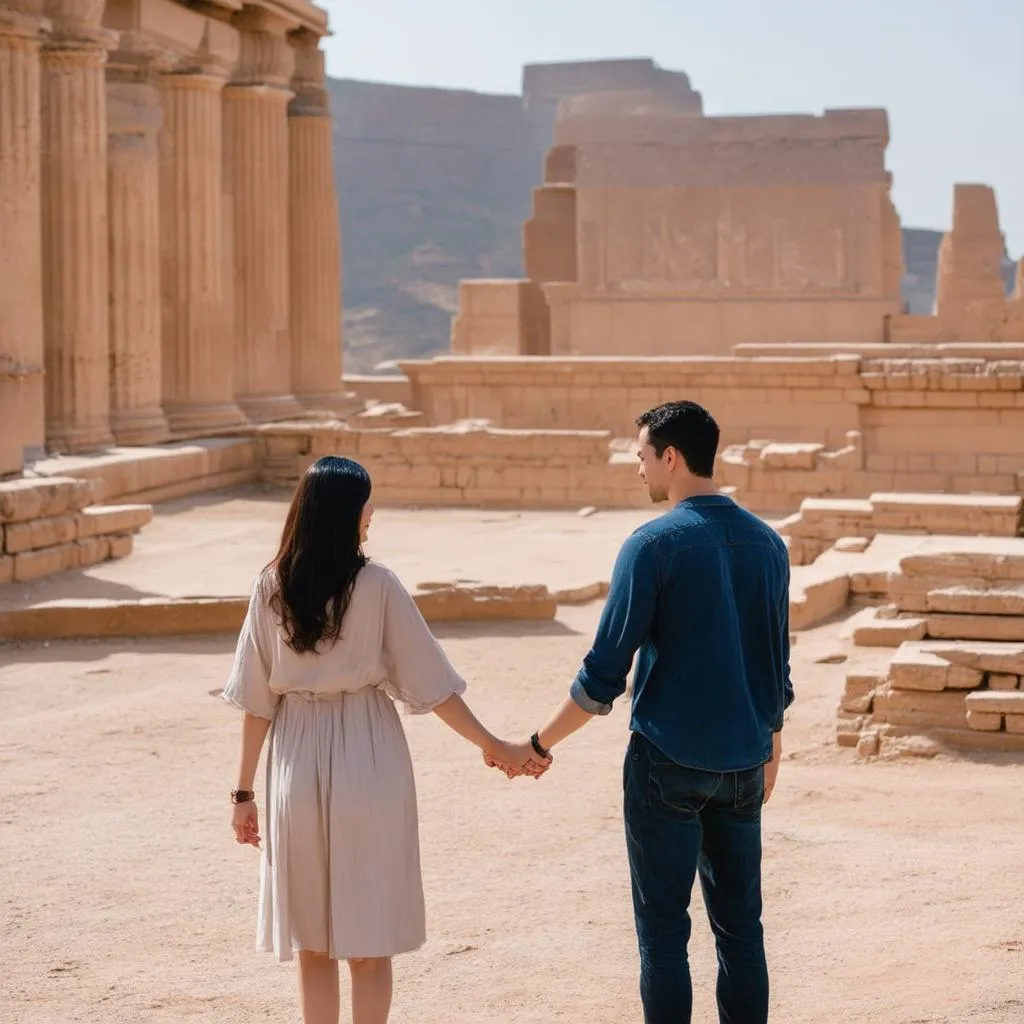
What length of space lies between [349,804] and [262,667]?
0.38m

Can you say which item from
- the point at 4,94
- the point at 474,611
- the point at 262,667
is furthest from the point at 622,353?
the point at 262,667

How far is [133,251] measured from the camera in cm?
1741

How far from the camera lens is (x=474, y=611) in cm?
1037

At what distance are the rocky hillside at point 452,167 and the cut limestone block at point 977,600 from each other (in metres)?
71.2

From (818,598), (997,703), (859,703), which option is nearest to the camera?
(997,703)

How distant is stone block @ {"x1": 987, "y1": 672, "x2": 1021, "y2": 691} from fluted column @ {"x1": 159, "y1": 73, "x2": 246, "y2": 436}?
12.3m

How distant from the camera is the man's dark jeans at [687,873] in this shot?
12.5 ft

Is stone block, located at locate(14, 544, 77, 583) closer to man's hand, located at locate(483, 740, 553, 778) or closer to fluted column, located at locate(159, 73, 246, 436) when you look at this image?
fluted column, located at locate(159, 73, 246, 436)

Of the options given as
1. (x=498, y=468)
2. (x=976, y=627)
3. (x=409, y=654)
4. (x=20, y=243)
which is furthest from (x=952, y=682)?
(x=498, y=468)

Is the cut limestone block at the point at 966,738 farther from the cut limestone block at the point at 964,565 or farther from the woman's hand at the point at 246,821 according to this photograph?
the woman's hand at the point at 246,821

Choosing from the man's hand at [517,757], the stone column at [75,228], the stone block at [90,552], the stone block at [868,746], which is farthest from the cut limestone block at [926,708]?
the stone column at [75,228]

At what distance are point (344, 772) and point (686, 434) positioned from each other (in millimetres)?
1046

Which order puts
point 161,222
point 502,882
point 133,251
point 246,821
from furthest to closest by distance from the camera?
point 161,222 → point 133,251 → point 502,882 → point 246,821

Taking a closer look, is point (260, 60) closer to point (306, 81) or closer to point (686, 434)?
point (306, 81)
